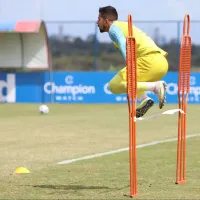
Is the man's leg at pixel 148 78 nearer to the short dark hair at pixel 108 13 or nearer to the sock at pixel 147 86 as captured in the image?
the sock at pixel 147 86

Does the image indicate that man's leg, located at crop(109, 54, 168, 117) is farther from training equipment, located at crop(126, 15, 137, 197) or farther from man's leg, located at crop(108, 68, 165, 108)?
training equipment, located at crop(126, 15, 137, 197)

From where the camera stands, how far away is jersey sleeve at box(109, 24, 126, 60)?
8125mm

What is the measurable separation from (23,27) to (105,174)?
2190 cm

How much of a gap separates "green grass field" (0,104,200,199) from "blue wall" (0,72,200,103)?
669 centimetres

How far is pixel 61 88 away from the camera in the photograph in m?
30.2

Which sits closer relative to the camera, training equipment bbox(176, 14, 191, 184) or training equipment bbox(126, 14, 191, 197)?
training equipment bbox(126, 14, 191, 197)

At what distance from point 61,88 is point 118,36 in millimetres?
22085

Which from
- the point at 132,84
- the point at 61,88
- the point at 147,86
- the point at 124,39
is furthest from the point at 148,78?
the point at 61,88

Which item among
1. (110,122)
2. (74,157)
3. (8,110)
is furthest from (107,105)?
(74,157)

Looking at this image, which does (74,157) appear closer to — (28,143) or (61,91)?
(28,143)

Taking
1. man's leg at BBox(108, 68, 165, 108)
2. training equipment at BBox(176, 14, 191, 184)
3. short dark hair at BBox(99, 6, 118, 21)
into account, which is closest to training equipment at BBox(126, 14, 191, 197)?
training equipment at BBox(176, 14, 191, 184)

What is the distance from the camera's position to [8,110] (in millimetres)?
25828

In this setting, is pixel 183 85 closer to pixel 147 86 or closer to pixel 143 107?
pixel 147 86

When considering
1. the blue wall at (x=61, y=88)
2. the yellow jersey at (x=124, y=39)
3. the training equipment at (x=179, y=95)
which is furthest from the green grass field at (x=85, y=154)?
the blue wall at (x=61, y=88)
